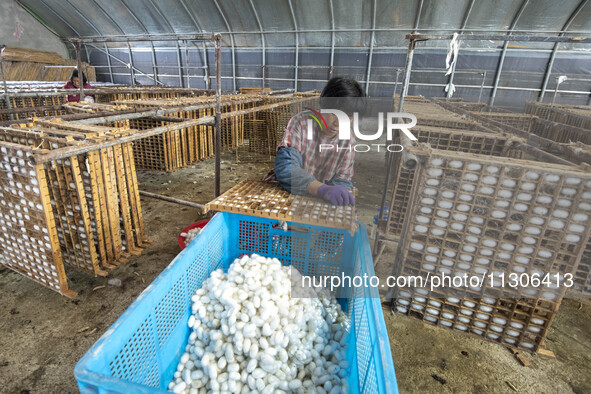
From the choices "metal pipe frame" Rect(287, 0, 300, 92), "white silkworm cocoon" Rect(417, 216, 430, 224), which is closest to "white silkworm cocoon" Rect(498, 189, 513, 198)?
"white silkworm cocoon" Rect(417, 216, 430, 224)

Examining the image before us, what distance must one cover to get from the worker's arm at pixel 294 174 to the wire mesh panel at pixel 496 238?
85cm

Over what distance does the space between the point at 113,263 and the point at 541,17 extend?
57.9 feet

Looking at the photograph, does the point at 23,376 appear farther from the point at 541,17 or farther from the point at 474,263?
the point at 541,17

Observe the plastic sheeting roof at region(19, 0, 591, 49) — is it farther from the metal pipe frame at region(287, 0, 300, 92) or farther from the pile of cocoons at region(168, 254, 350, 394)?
the pile of cocoons at region(168, 254, 350, 394)

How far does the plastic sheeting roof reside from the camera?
12695 millimetres

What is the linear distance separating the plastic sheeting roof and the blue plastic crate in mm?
12310

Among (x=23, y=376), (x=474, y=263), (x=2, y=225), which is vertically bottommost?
(x=23, y=376)

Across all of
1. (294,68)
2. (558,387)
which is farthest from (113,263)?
(294,68)

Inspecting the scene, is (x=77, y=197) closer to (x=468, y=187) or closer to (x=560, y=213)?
(x=468, y=187)

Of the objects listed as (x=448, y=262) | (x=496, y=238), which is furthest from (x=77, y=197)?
(x=496, y=238)

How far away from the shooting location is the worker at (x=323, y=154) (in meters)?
2.48

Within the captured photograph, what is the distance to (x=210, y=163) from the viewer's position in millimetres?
8211

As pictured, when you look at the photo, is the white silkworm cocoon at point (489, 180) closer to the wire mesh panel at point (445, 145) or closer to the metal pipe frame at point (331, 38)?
the wire mesh panel at point (445, 145)

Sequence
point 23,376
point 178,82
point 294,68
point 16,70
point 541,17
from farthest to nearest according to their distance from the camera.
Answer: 1. point 178,82
2. point 294,68
3. point 16,70
4. point 541,17
5. point 23,376
